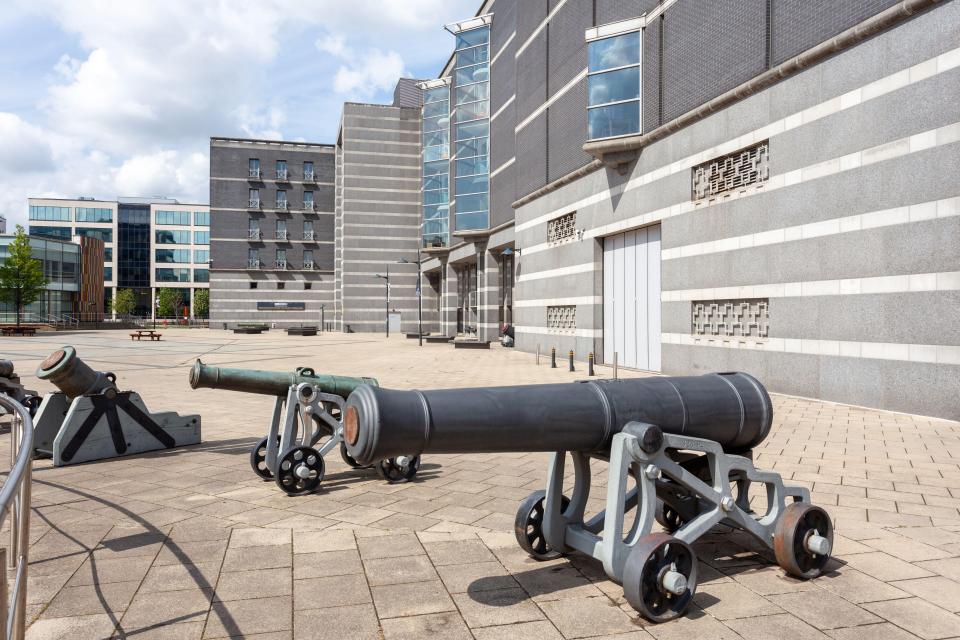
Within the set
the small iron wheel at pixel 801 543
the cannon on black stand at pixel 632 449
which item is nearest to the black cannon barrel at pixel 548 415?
the cannon on black stand at pixel 632 449

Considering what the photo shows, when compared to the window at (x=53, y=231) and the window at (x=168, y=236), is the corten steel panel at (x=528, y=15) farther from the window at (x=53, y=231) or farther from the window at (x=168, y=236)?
the window at (x=53, y=231)

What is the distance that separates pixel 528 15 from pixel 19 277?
4904 cm

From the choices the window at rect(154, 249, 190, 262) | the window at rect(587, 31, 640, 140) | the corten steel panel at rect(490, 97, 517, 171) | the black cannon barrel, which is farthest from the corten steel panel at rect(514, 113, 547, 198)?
the window at rect(154, 249, 190, 262)

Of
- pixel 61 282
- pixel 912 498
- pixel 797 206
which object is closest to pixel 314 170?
pixel 61 282

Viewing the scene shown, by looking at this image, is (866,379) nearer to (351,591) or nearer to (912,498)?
(912,498)

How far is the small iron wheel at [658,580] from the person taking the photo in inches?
138

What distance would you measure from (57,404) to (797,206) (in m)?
13.8

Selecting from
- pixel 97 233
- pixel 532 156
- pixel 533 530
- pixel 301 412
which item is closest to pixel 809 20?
pixel 301 412

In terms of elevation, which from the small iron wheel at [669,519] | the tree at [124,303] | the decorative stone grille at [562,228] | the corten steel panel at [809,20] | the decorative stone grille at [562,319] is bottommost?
the small iron wheel at [669,519]

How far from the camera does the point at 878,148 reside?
465 inches

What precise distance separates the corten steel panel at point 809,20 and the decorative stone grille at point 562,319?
12315 millimetres

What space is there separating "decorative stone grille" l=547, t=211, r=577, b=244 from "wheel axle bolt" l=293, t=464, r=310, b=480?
64.4ft

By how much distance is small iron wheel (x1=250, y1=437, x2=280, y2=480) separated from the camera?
22.3ft

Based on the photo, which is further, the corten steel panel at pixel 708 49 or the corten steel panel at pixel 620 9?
the corten steel panel at pixel 620 9
